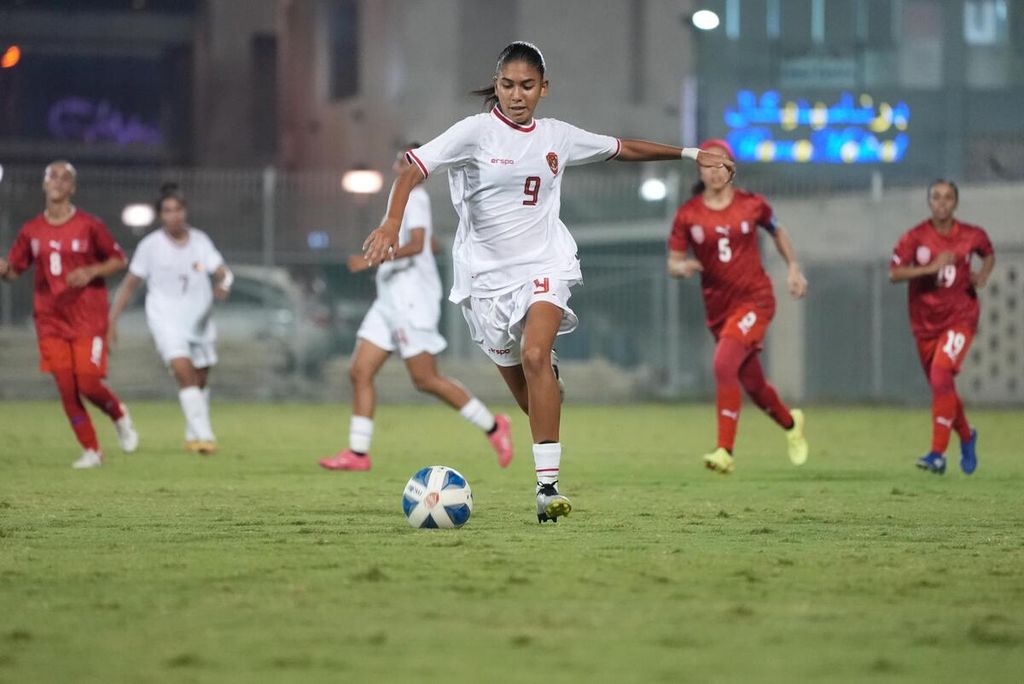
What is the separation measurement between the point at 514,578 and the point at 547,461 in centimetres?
208

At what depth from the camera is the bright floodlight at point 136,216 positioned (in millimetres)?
27812

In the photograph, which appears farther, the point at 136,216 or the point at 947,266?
the point at 136,216

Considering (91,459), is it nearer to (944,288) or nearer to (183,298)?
(183,298)

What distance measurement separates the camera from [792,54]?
127 ft

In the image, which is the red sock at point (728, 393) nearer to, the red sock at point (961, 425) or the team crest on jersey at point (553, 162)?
the red sock at point (961, 425)

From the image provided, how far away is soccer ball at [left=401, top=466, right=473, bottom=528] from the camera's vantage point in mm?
8703

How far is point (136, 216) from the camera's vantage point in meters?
28.0

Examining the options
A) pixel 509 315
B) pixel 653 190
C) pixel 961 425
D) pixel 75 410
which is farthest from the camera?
pixel 653 190

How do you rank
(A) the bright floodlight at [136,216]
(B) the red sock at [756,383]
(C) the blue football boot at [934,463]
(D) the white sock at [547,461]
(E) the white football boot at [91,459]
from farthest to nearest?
(A) the bright floodlight at [136,216] → (E) the white football boot at [91,459] → (B) the red sock at [756,383] → (C) the blue football boot at [934,463] → (D) the white sock at [547,461]

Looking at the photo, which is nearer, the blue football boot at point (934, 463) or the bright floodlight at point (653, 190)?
the blue football boot at point (934, 463)

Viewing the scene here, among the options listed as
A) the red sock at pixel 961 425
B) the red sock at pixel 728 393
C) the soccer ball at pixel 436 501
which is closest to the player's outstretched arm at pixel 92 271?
the red sock at pixel 728 393

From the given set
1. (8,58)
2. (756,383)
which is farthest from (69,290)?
(8,58)

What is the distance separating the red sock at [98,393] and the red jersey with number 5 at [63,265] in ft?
1.05

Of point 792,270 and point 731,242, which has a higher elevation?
point 731,242
